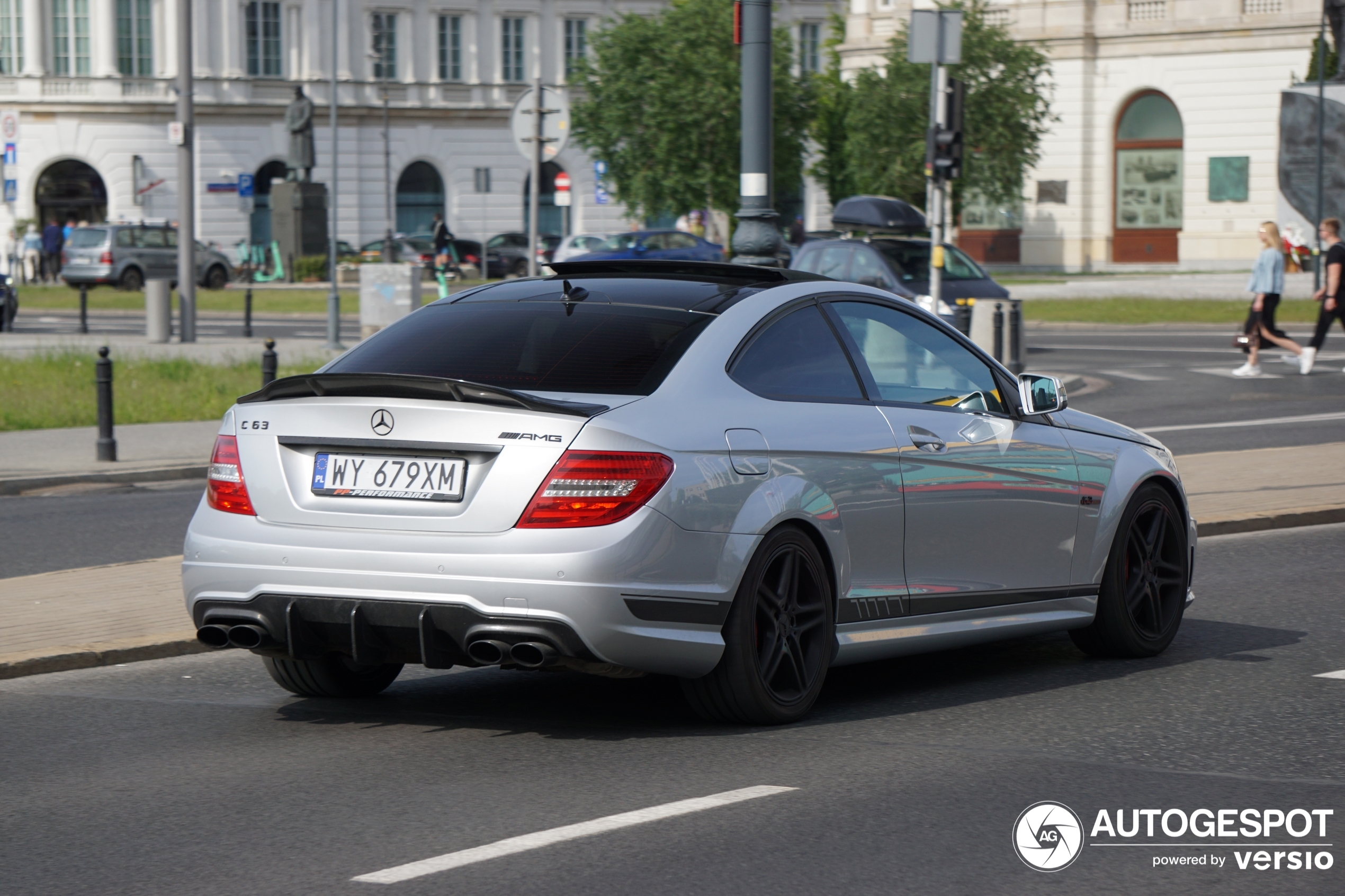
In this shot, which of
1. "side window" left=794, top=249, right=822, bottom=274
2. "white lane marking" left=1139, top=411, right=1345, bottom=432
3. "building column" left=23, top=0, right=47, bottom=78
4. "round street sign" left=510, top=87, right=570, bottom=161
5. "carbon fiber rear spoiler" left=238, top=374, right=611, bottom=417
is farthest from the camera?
"building column" left=23, top=0, right=47, bottom=78

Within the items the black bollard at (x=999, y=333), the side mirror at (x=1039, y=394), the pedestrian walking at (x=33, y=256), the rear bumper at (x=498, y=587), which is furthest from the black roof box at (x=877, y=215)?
the pedestrian walking at (x=33, y=256)

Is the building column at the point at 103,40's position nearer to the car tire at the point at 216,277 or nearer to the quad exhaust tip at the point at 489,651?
the car tire at the point at 216,277

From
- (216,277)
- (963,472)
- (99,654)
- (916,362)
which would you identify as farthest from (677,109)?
(963,472)

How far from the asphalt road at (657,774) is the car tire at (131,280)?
44078mm

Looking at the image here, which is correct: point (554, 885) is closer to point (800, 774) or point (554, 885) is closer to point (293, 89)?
point (800, 774)

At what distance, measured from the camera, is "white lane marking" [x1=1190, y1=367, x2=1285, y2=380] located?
76.8 feet

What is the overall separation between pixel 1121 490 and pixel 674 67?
4303cm

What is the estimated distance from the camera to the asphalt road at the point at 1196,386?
17453 mm

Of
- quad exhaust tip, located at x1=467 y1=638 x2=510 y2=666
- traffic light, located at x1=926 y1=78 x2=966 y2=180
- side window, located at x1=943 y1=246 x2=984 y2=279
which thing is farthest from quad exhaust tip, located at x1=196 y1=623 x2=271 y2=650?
side window, located at x1=943 y1=246 x2=984 y2=279

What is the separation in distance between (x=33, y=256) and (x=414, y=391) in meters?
56.4

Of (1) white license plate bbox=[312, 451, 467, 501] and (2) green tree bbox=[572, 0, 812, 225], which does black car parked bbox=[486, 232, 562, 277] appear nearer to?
(2) green tree bbox=[572, 0, 812, 225]

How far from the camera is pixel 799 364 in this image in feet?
21.6

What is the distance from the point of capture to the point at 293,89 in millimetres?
68625

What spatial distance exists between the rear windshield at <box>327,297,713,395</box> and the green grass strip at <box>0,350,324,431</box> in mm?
11877
